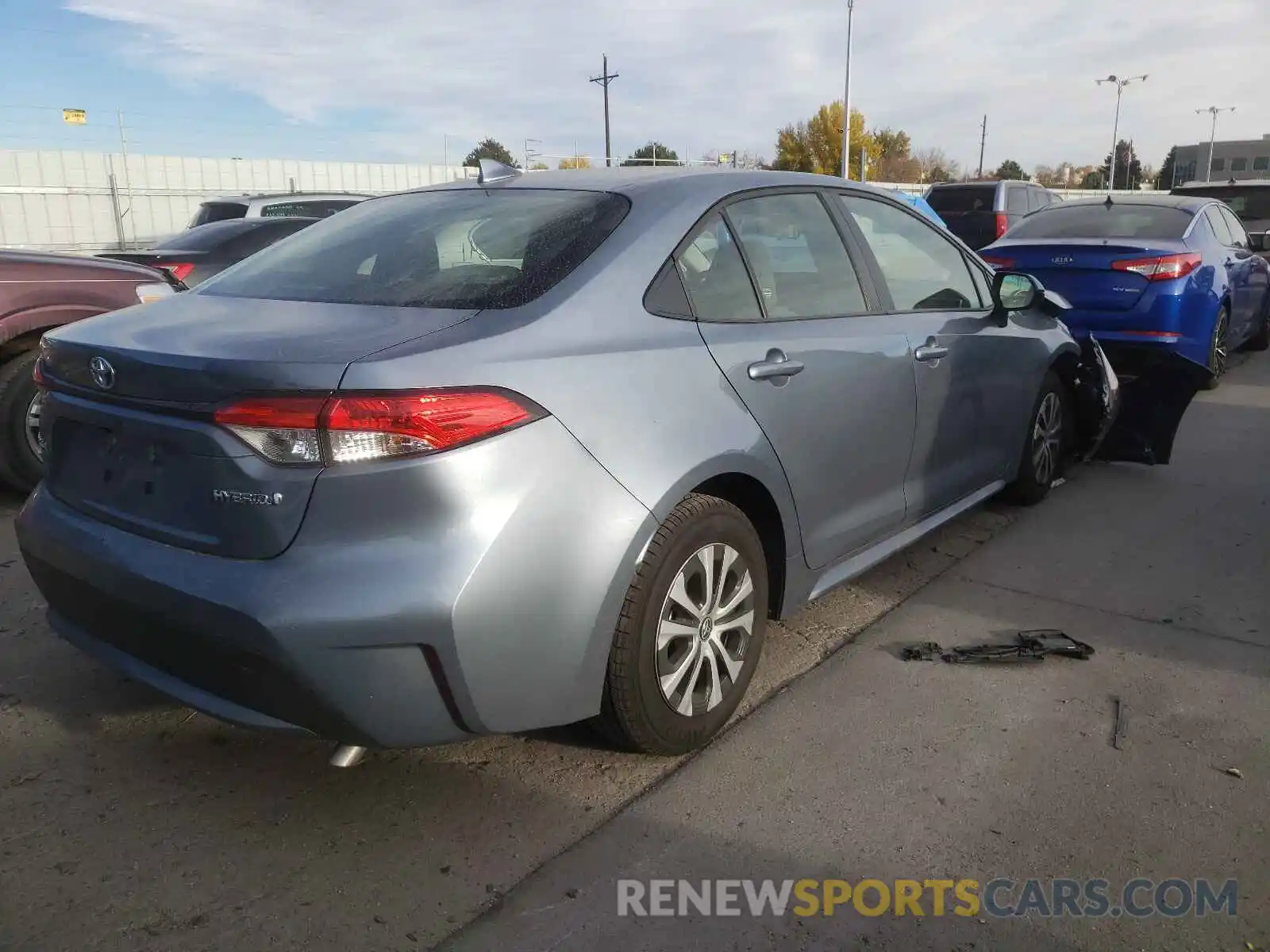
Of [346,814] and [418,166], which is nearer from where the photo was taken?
[346,814]

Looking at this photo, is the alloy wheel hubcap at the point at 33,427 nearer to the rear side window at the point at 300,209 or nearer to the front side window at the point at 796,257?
the front side window at the point at 796,257

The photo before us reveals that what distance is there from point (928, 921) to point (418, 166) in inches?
1274

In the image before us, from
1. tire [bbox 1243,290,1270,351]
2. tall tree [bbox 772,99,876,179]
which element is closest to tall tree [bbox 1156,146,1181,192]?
tall tree [bbox 772,99,876,179]

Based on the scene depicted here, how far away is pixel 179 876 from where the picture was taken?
2.39 meters

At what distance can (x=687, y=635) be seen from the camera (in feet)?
9.06

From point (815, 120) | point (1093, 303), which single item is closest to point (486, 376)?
point (1093, 303)

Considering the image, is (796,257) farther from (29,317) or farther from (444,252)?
(29,317)

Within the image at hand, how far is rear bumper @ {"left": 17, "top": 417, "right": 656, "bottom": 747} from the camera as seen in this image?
7.08 ft

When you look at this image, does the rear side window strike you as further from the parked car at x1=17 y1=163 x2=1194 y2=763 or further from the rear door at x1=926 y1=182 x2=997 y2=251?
the rear door at x1=926 y1=182 x2=997 y2=251

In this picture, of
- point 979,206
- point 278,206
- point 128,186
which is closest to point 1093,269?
point 278,206

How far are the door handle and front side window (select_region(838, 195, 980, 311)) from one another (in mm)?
865

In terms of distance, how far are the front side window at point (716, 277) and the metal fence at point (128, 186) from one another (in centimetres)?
1552

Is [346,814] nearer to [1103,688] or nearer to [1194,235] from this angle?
[1103,688]

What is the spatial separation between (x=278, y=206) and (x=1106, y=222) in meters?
8.52
